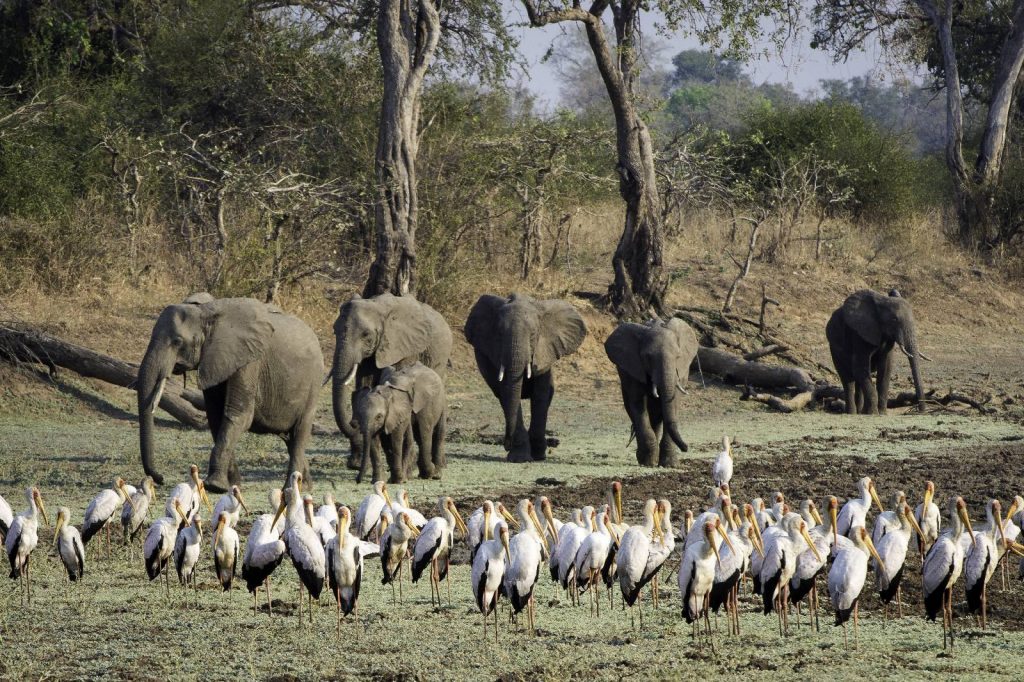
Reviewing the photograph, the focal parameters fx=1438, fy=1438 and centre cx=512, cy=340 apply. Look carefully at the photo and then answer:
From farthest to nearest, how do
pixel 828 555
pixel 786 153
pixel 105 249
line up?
1. pixel 786 153
2. pixel 105 249
3. pixel 828 555

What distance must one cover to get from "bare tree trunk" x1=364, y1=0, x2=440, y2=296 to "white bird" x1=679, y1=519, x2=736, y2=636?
44.8 ft

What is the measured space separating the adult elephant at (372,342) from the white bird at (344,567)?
16.9 feet

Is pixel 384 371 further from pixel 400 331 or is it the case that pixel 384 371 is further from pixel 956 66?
pixel 956 66

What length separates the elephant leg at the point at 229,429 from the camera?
1225 cm

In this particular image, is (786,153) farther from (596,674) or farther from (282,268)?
(596,674)

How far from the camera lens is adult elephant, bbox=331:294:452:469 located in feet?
45.9

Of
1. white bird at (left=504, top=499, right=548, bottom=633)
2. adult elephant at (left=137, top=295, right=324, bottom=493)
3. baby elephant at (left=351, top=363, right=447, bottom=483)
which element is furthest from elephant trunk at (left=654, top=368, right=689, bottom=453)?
white bird at (left=504, top=499, right=548, bottom=633)

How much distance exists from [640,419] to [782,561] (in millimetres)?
6514

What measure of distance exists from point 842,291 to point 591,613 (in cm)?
2074

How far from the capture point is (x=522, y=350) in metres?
15.3

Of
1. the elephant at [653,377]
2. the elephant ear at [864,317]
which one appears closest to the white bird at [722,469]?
the elephant at [653,377]

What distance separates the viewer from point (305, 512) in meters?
Result: 9.05

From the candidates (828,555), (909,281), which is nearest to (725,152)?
(909,281)

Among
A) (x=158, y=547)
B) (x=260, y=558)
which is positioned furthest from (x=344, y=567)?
(x=158, y=547)
